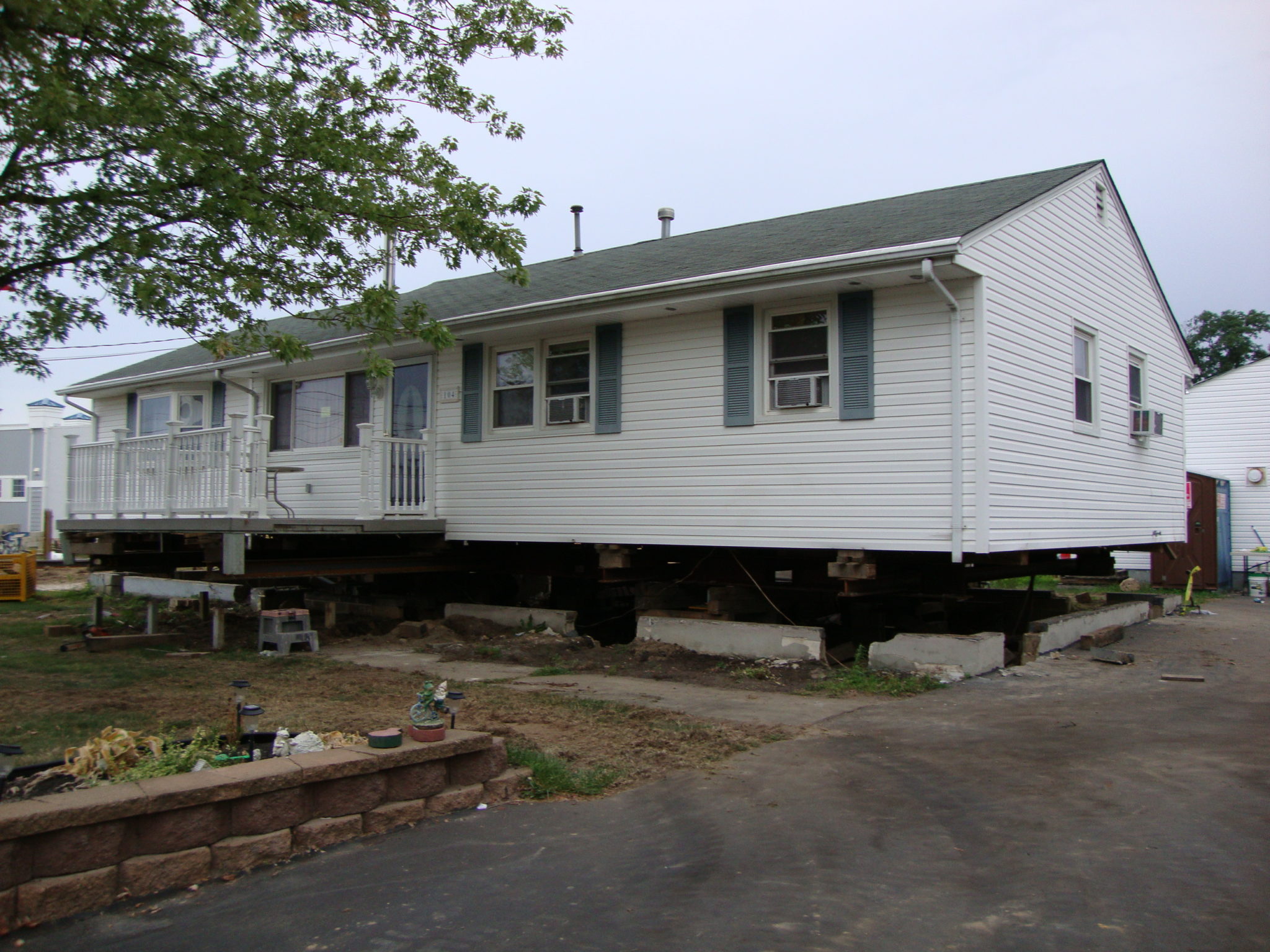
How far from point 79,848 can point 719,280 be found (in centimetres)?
773

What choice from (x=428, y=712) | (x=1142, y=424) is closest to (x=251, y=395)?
(x=428, y=712)

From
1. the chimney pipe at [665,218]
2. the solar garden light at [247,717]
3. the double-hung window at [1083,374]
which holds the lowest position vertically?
the solar garden light at [247,717]

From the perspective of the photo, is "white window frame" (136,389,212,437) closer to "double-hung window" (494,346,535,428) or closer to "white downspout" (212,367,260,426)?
"white downspout" (212,367,260,426)

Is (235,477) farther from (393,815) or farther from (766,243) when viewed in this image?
(393,815)

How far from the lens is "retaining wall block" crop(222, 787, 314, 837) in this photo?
412cm

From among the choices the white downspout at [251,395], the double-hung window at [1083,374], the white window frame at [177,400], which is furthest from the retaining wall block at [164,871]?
the white window frame at [177,400]

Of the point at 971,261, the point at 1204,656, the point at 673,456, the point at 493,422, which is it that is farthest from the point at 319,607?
the point at 1204,656

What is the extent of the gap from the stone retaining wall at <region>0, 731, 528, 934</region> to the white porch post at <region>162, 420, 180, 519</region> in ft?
26.2

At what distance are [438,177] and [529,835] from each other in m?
7.11

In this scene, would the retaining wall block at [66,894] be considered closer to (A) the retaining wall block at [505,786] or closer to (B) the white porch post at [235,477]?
(A) the retaining wall block at [505,786]

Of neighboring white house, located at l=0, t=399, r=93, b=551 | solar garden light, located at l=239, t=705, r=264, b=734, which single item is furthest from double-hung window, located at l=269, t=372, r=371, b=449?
neighboring white house, located at l=0, t=399, r=93, b=551

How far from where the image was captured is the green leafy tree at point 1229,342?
46.0 m

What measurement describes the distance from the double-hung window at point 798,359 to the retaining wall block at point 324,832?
6685 mm

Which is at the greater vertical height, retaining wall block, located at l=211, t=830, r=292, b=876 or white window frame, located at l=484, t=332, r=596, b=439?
white window frame, located at l=484, t=332, r=596, b=439
